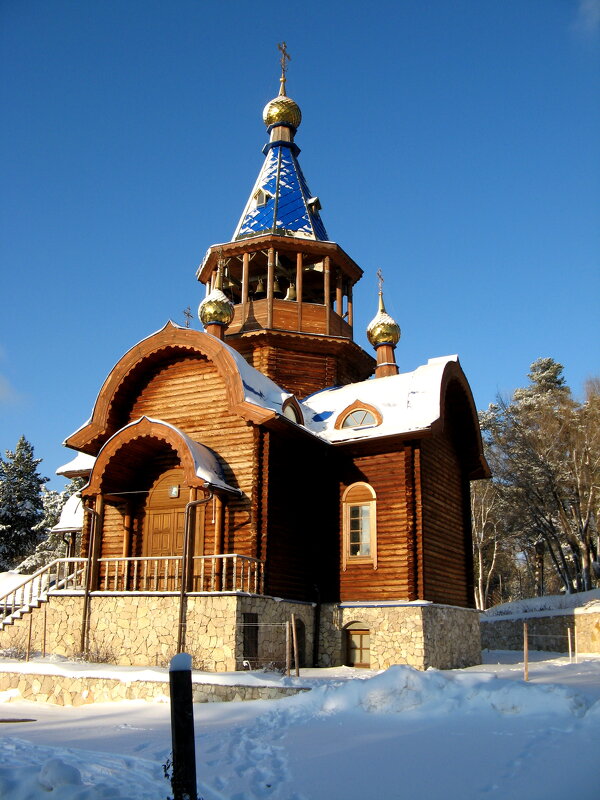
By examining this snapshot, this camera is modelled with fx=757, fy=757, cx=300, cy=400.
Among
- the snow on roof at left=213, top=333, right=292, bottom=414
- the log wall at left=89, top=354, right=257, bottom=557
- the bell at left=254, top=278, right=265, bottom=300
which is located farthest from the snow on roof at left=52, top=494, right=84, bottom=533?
the bell at left=254, top=278, right=265, bottom=300

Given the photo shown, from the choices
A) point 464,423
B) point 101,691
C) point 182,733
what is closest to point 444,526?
point 464,423

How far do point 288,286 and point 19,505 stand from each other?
16992mm

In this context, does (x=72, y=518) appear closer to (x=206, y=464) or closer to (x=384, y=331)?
(x=206, y=464)

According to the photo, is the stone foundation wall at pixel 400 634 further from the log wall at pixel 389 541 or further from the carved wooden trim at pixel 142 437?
the carved wooden trim at pixel 142 437

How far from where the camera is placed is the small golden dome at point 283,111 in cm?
2330

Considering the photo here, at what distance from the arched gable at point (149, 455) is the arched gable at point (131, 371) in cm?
133

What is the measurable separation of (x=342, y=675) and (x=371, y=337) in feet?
33.6

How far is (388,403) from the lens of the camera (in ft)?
52.2

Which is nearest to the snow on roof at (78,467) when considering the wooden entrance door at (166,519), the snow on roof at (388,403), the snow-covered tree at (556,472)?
the wooden entrance door at (166,519)

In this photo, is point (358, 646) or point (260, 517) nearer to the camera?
point (260, 517)

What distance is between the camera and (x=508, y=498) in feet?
99.7

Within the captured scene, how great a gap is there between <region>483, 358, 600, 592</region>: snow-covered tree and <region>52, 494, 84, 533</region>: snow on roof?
1685cm

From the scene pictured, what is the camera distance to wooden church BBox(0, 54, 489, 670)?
13.2 meters

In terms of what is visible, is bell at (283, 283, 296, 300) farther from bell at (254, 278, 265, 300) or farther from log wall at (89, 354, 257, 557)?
log wall at (89, 354, 257, 557)
